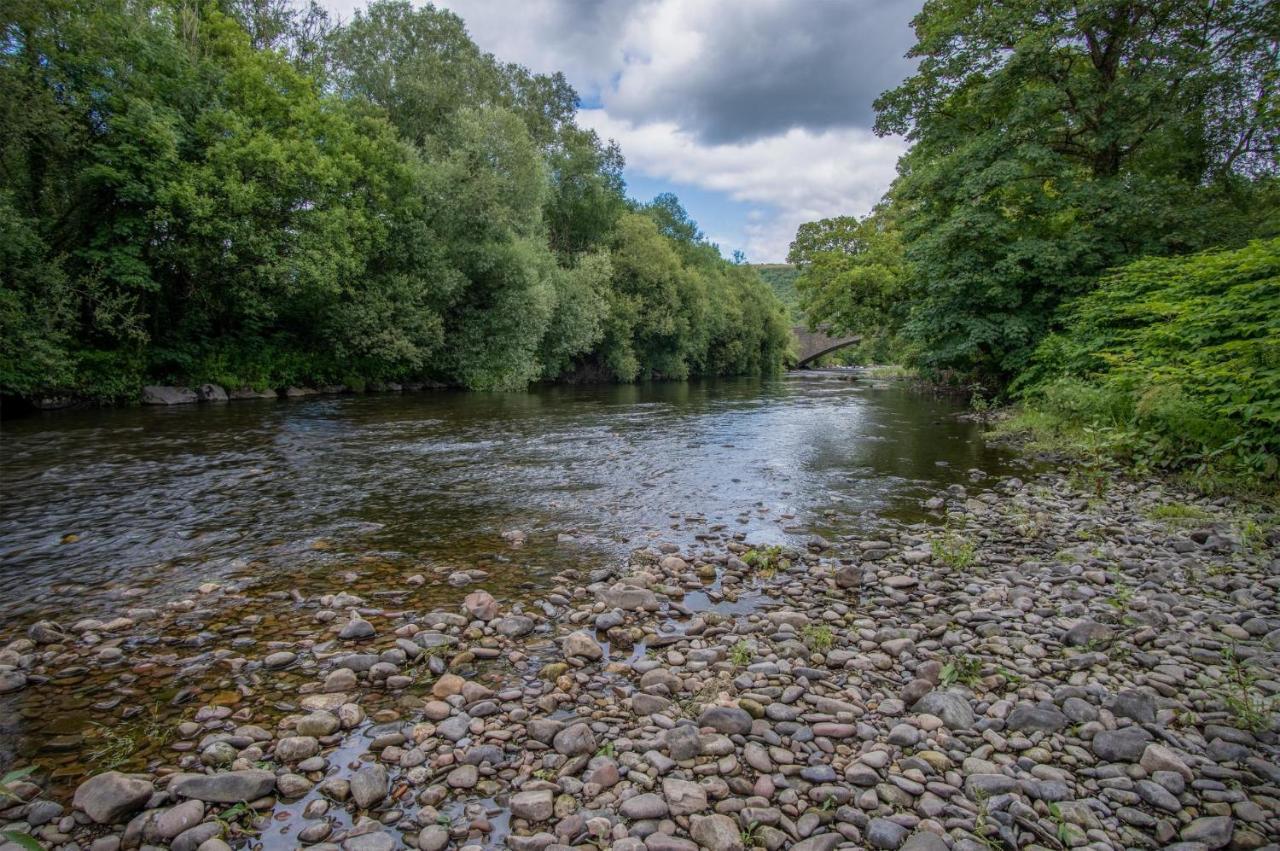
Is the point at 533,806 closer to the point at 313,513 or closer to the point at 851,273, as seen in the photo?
the point at 313,513

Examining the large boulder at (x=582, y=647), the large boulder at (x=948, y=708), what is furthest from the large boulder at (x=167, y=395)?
the large boulder at (x=948, y=708)

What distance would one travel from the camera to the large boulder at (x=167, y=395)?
871 inches

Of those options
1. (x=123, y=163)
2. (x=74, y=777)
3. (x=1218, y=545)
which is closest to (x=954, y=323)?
(x=1218, y=545)

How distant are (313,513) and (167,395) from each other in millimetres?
19826

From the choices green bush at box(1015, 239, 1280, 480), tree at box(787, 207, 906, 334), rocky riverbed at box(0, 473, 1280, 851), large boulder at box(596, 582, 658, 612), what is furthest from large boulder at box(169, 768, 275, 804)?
tree at box(787, 207, 906, 334)

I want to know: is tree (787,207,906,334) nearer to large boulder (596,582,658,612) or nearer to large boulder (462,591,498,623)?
large boulder (596,582,658,612)

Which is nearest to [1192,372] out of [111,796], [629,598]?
[629,598]

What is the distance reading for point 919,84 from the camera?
2209 centimetres

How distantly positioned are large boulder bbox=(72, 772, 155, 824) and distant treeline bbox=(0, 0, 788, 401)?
21802 mm

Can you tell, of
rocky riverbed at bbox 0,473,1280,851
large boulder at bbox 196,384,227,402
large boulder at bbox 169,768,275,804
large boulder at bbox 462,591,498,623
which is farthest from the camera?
large boulder at bbox 196,384,227,402

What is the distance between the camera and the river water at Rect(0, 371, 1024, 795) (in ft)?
13.0

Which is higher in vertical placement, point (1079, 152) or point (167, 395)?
point (1079, 152)

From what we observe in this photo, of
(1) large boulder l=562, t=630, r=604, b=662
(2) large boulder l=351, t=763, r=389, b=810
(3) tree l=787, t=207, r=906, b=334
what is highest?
(3) tree l=787, t=207, r=906, b=334

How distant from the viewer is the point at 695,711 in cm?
363
